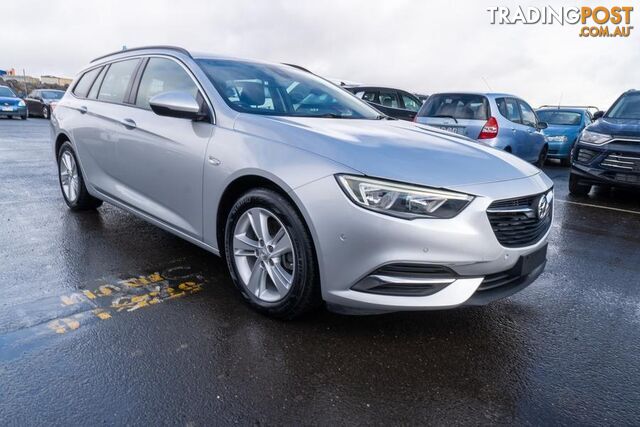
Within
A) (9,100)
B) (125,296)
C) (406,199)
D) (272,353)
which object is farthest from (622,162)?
(9,100)

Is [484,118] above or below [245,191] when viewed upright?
above

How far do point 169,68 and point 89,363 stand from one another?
2202 mm

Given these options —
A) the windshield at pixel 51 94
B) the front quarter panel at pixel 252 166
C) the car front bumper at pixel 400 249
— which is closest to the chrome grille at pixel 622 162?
the car front bumper at pixel 400 249

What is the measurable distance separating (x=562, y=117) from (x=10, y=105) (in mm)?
21779

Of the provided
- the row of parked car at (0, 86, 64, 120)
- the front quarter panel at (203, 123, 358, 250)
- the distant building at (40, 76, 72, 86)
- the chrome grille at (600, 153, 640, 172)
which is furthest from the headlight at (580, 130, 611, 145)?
the distant building at (40, 76, 72, 86)

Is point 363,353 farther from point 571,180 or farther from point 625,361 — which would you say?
point 571,180

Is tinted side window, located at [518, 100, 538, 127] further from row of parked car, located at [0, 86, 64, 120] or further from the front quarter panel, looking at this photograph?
row of parked car, located at [0, 86, 64, 120]

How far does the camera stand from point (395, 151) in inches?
101

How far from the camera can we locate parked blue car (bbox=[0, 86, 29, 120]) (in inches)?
812

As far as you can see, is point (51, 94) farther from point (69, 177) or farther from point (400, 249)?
point (400, 249)

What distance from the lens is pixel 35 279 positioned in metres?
3.27

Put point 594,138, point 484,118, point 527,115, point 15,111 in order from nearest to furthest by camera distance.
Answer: point 594,138
point 484,118
point 527,115
point 15,111

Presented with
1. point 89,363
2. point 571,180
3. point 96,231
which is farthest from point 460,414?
point 571,180

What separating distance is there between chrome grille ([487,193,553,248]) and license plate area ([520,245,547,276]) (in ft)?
0.23
